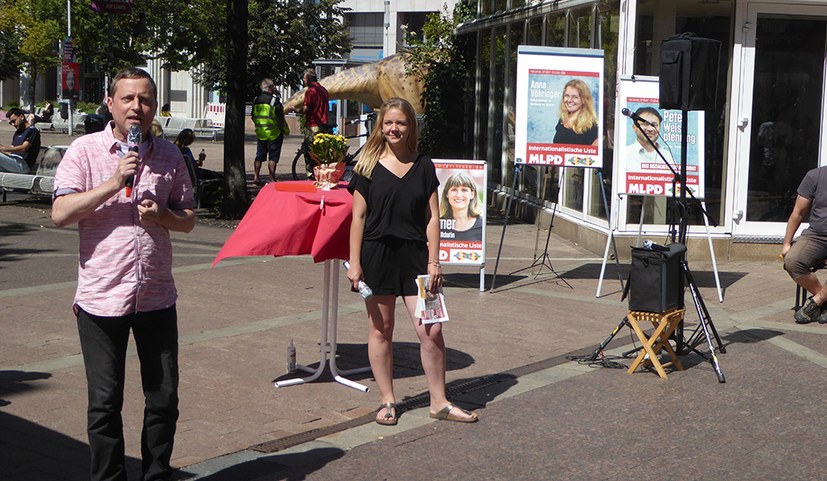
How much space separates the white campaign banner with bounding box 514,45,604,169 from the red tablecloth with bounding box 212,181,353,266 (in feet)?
16.0

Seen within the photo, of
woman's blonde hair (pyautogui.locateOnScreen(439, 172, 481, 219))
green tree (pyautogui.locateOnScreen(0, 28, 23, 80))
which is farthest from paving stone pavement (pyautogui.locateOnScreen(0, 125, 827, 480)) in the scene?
green tree (pyautogui.locateOnScreen(0, 28, 23, 80))

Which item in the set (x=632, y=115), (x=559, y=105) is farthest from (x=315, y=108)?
(x=632, y=115)

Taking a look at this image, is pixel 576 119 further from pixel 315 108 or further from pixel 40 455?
pixel 315 108

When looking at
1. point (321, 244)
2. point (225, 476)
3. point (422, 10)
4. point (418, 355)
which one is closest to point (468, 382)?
point (418, 355)

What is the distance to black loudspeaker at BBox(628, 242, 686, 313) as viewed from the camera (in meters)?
7.85

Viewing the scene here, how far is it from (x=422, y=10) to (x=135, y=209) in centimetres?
5713

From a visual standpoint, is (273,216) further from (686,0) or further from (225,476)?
(686,0)

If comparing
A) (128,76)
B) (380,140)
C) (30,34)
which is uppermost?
(30,34)

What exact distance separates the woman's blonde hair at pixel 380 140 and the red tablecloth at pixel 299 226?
1.82 ft

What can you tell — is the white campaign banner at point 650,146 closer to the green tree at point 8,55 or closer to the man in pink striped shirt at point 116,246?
the man in pink striped shirt at point 116,246

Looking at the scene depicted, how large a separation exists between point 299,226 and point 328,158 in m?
0.57

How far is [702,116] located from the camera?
11.6 meters

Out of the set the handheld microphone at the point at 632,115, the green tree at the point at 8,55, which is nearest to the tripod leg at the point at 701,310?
the handheld microphone at the point at 632,115

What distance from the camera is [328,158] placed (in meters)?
7.27
